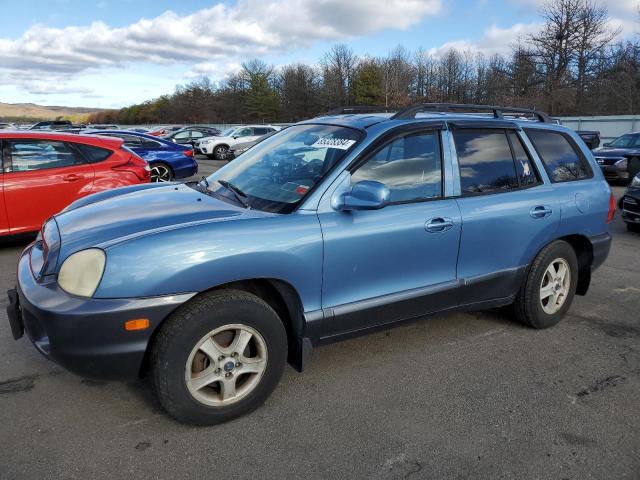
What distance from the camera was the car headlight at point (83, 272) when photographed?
246cm

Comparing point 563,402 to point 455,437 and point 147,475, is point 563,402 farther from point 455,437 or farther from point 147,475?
point 147,475

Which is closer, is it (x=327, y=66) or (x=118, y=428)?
(x=118, y=428)

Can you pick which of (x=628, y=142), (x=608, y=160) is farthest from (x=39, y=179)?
(x=628, y=142)

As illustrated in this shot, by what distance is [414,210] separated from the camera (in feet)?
10.8

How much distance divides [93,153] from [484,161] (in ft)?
16.7

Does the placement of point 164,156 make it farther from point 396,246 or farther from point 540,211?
point 396,246

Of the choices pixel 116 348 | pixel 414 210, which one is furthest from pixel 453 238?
pixel 116 348

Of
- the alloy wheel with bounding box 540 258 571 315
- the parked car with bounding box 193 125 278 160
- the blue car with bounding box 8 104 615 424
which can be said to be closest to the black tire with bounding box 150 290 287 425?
the blue car with bounding box 8 104 615 424

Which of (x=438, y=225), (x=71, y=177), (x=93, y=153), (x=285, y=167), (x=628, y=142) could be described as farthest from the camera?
(x=628, y=142)

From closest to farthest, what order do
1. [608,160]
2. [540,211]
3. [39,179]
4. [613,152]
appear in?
[540,211] < [39,179] < [608,160] < [613,152]

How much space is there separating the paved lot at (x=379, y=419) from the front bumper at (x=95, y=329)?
17.6 inches

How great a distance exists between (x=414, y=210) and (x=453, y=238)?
1.23 feet

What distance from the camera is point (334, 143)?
3.35 meters

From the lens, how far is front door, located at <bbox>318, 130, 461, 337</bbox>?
3.01 m
